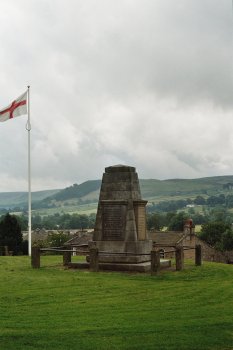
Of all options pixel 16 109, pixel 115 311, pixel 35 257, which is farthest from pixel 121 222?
pixel 16 109

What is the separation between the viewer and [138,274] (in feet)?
65.9

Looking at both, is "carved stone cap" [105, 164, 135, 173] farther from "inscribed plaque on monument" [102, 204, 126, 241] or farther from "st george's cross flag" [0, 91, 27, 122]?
"st george's cross flag" [0, 91, 27, 122]

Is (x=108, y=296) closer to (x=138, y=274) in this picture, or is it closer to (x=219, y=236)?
(x=138, y=274)

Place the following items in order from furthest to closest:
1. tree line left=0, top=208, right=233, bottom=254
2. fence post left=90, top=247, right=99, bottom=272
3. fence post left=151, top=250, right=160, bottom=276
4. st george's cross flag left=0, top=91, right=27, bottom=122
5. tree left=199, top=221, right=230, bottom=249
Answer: tree left=199, top=221, right=230, bottom=249 → tree line left=0, top=208, right=233, bottom=254 → st george's cross flag left=0, top=91, right=27, bottom=122 → fence post left=90, top=247, right=99, bottom=272 → fence post left=151, top=250, right=160, bottom=276

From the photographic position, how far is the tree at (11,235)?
36.9 m

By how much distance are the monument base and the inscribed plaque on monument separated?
33 centimetres

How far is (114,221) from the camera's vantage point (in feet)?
73.8

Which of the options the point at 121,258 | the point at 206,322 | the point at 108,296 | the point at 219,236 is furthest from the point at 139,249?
Result: the point at 219,236

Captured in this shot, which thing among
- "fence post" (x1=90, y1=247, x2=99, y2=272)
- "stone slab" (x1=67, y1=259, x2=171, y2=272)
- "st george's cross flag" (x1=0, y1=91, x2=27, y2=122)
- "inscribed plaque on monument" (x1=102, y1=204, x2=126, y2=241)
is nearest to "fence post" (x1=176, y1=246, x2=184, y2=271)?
"stone slab" (x1=67, y1=259, x2=171, y2=272)

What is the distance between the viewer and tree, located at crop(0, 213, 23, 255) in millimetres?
36875

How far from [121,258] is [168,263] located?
2.45 m

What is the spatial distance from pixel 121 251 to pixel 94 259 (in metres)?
1.63

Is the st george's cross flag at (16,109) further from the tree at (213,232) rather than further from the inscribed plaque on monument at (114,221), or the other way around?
the tree at (213,232)

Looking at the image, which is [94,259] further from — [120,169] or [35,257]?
[120,169]
